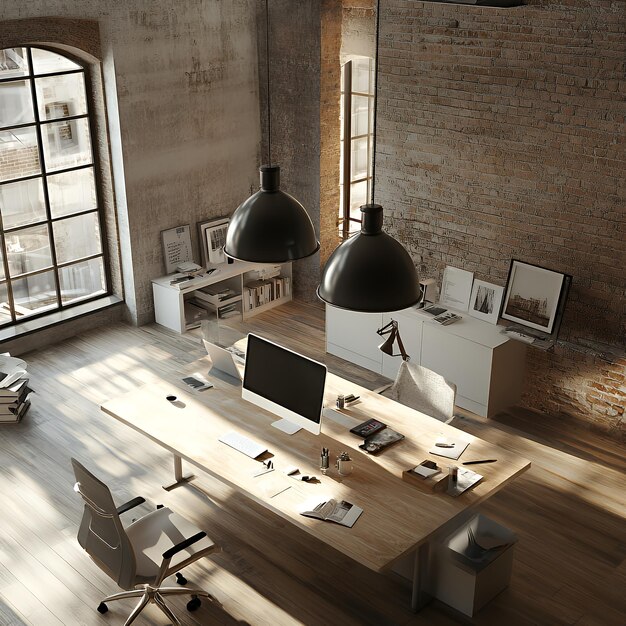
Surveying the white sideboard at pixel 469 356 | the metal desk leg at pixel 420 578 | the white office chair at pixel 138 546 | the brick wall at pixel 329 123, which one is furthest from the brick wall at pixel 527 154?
the white office chair at pixel 138 546

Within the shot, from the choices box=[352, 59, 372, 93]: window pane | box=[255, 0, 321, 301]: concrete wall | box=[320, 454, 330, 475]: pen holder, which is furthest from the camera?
box=[352, 59, 372, 93]: window pane

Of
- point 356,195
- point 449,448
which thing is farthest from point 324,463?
point 356,195

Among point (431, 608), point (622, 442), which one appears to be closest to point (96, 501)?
point (431, 608)

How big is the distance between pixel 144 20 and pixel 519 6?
378 cm

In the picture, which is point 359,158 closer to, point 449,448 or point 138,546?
point 449,448

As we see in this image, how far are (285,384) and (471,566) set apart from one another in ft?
5.32

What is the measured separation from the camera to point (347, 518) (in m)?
4.88

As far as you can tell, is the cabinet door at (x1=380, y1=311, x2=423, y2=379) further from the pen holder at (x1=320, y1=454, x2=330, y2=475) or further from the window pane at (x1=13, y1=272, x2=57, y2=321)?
the window pane at (x1=13, y1=272, x2=57, y2=321)

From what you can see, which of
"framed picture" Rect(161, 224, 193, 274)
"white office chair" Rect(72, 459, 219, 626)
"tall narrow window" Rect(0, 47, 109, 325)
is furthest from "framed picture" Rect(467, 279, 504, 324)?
"tall narrow window" Rect(0, 47, 109, 325)

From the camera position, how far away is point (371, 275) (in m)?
3.57

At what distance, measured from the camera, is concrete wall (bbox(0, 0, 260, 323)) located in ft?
28.3

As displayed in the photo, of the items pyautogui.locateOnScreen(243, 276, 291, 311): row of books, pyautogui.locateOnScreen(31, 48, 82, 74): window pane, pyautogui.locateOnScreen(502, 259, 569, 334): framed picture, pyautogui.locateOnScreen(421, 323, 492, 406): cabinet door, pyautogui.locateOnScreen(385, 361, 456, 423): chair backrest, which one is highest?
pyautogui.locateOnScreen(31, 48, 82, 74): window pane

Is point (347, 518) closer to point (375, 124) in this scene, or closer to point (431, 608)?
point (431, 608)

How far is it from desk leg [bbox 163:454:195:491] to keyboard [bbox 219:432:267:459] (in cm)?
108
